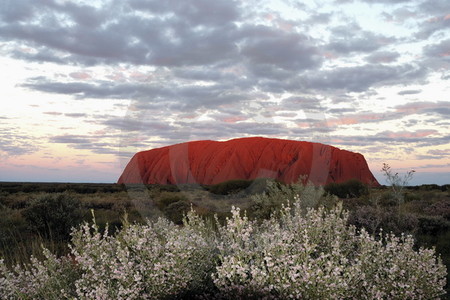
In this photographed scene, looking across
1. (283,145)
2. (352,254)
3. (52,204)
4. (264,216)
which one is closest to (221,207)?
(264,216)

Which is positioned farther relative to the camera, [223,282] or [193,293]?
[193,293]

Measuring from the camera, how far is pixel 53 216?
14.4 meters

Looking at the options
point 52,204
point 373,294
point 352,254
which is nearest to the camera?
point 373,294

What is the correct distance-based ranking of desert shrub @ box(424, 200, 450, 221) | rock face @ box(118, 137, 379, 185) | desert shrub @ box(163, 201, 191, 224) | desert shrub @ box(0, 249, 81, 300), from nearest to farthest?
1. desert shrub @ box(0, 249, 81, 300)
2. desert shrub @ box(424, 200, 450, 221)
3. desert shrub @ box(163, 201, 191, 224)
4. rock face @ box(118, 137, 379, 185)

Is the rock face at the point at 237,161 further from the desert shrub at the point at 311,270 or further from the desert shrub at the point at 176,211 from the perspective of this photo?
the desert shrub at the point at 311,270

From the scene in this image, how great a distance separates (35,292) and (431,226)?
1338 cm

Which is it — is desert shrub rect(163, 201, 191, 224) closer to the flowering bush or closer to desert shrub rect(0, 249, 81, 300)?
desert shrub rect(0, 249, 81, 300)

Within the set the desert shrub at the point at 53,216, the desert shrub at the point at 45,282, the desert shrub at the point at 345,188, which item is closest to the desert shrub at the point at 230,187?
the desert shrub at the point at 345,188

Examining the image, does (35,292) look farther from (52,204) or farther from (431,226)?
(431,226)

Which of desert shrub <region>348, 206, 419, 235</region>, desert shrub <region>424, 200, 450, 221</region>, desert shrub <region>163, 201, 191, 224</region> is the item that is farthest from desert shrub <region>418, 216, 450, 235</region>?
desert shrub <region>163, 201, 191, 224</region>

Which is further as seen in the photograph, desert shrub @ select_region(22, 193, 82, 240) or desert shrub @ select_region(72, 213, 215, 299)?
desert shrub @ select_region(22, 193, 82, 240)

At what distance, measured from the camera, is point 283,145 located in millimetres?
A: 51812

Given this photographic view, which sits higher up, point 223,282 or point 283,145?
point 283,145

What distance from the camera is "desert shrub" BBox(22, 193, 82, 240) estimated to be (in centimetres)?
1423
